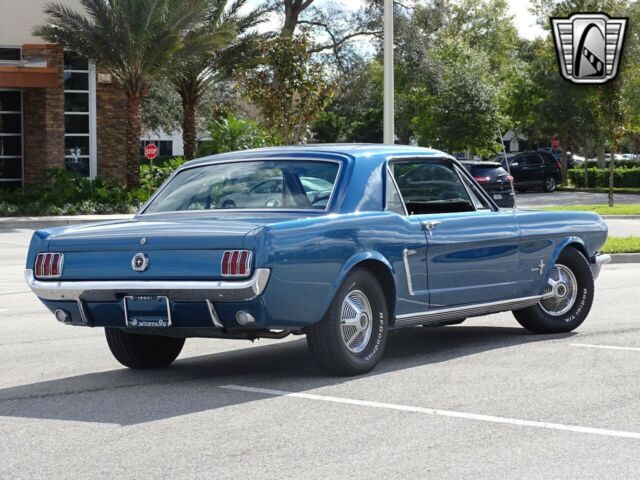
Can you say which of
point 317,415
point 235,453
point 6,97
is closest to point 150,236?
point 317,415

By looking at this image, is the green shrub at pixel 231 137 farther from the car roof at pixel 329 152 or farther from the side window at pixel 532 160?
the car roof at pixel 329 152

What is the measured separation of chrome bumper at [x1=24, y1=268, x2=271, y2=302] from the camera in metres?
7.81

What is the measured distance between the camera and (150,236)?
8.17 metres

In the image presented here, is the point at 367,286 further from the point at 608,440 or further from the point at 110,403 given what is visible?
the point at 608,440

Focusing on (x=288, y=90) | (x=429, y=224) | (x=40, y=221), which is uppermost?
(x=288, y=90)

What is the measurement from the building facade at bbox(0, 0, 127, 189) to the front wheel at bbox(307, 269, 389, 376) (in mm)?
29052

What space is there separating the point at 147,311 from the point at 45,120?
30642 mm

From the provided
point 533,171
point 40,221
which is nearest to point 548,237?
point 40,221

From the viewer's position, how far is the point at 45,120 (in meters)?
37.8

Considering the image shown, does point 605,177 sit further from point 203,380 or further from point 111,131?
point 203,380

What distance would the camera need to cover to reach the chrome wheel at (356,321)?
8586 millimetres

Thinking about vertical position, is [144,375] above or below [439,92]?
below

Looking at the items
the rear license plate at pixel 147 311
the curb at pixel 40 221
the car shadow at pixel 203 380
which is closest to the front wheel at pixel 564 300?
the car shadow at pixel 203 380

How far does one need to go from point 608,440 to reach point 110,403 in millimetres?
3005
